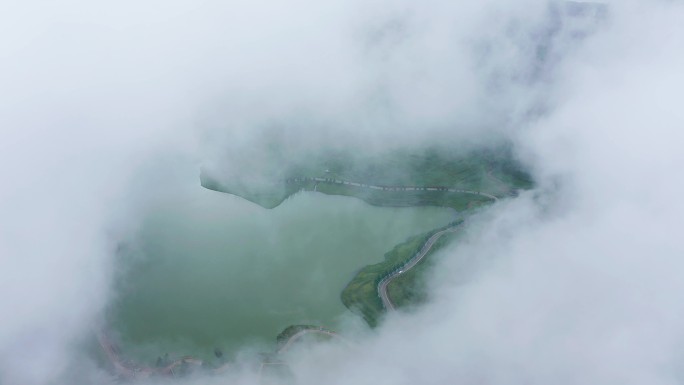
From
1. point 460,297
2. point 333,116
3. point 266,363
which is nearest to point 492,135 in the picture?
point 333,116

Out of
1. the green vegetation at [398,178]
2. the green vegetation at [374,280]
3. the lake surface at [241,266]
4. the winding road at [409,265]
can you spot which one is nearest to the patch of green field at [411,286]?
the winding road at [409,265]

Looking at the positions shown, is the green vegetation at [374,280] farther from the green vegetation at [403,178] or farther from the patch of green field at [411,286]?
the green vegetation at [403,178]

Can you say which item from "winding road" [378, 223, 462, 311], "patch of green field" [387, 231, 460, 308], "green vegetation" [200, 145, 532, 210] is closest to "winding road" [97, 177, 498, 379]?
"winding road" [378, 223, 462, 311]

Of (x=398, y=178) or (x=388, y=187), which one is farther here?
(x=398, y=178)

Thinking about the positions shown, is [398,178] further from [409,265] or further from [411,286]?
[411,286]

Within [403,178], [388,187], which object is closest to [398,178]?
[403,178]

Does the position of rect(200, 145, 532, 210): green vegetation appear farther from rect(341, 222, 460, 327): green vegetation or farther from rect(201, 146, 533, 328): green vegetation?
rect(341, 222, 460, 327): green vegetation
